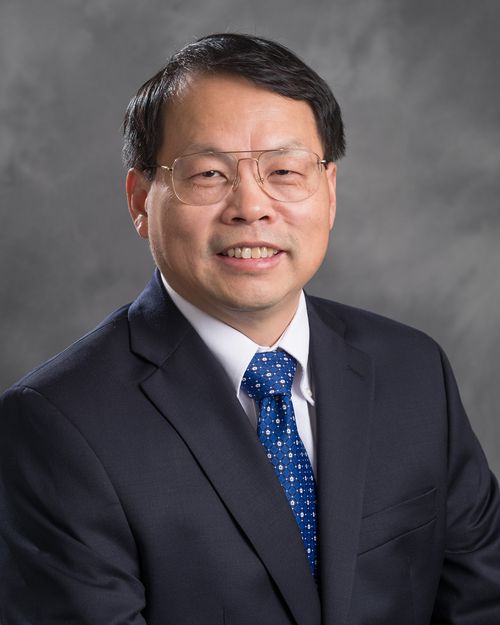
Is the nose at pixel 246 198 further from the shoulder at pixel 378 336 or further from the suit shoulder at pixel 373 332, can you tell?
the suit shoulder at pixel 373 332

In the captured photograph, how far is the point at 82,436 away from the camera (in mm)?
2471

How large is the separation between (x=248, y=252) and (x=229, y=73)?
0.43 metres

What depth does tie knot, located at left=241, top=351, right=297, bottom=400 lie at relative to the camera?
8.78 ft

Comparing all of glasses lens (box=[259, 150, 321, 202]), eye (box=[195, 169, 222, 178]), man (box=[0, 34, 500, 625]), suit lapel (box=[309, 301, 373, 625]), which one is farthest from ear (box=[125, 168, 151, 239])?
suit lapel (box=[309, 301, 373, 625])

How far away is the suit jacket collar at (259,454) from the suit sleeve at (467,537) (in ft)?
1.06

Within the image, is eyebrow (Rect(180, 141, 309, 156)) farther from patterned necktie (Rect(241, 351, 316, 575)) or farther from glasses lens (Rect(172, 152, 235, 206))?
patterned necktie (Rect(241, 351, 316, 575))

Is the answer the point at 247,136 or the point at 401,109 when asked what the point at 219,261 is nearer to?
the point at 247,136

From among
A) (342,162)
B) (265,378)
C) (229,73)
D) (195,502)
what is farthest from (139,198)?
(342,162)

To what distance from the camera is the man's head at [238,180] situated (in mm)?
2570

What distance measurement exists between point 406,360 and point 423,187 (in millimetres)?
1838

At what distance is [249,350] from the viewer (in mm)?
2689

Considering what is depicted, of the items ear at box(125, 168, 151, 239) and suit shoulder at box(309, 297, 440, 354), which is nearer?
ear at box(125, 168, 151, 239)

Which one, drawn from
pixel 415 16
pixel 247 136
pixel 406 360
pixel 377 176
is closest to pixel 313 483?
pixel 406 360

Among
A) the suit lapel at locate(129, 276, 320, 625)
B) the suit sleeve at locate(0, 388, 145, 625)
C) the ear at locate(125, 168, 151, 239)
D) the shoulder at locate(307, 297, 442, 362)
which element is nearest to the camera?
the suit sleeve at locate(0, 388, 145, 625)
